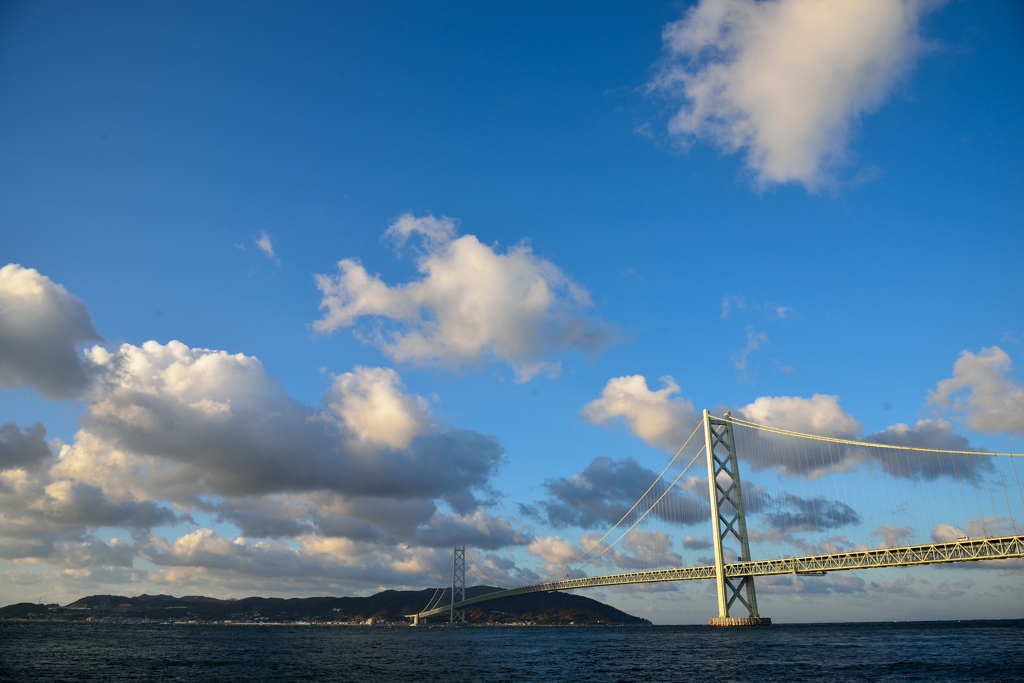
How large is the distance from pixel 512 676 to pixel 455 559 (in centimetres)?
16569

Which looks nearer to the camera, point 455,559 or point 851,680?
point 851,680

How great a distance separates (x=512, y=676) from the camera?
33531 mm

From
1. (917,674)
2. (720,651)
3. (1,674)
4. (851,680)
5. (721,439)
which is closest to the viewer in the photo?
(851,680)

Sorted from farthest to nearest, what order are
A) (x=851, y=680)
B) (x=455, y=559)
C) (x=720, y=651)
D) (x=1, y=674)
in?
1. (x=455, y=559)
2. (x=720, y=651)
3. (x=1, y=674)
4. (x=851, y=680)

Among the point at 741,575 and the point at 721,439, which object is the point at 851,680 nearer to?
the point at 741,575

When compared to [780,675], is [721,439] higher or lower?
higher

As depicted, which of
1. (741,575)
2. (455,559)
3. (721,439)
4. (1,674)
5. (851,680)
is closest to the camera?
(851,680)

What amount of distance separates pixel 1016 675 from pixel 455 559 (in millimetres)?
174178

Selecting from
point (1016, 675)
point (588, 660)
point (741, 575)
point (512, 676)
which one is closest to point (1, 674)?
point (512, 676)

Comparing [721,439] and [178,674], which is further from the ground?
[721,439]

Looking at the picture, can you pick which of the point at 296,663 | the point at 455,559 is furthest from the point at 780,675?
the point at 455,559

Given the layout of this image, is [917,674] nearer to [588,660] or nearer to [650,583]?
[588,660]

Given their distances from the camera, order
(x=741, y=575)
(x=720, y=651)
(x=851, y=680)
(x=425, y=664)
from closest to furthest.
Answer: (x=851, y=680), (x=425, y=664), (x=720, y=651), (x=741, y=575)

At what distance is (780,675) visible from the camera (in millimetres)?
31031
